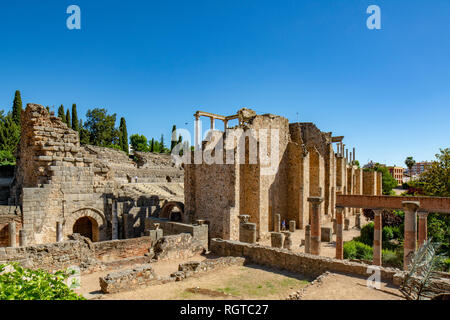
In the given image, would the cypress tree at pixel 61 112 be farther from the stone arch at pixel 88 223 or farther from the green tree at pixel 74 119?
the stone arch at pixel 88 223

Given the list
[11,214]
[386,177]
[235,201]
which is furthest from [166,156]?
[386,177]

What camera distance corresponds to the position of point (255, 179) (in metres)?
19.0

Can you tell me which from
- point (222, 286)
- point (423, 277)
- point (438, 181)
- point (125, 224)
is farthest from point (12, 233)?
point (438, 181)

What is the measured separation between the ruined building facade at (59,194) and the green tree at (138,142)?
3817 centimetres

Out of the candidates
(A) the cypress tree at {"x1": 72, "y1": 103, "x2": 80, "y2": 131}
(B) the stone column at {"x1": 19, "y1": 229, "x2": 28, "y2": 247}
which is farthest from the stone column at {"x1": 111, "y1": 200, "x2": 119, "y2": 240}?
(A) the cypress tree at {"x1": 72, "y1": 103, "x2": 80, "y2": 131}

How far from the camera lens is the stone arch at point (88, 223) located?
47.7 feet

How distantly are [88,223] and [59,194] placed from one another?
368 centimetres

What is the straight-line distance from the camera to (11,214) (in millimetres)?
12695

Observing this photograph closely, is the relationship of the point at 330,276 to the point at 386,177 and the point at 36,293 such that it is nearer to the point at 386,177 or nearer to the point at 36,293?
the point at 36,293

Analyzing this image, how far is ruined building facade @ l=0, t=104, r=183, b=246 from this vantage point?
13266mm

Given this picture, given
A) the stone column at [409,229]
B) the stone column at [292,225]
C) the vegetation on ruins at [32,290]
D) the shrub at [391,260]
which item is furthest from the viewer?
the stone column at [292,225]

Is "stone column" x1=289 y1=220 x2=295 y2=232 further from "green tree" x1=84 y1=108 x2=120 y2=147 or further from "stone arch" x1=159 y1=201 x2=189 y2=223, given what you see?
"green tree" x1=84 y1=108 x2=120 y2=147

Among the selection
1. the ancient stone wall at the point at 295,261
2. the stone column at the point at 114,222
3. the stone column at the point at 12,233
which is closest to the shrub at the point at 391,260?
the ancient stone wall at the point at 295,261
